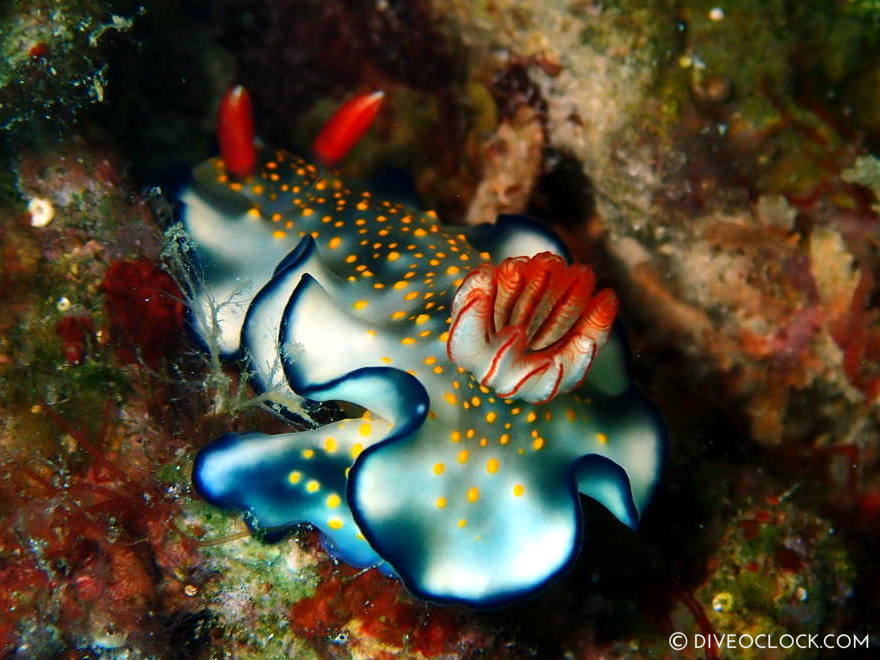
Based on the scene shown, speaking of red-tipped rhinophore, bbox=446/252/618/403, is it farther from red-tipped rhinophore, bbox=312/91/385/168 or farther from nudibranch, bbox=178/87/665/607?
red-tipped rhinophore, bbox=312/91/385/168

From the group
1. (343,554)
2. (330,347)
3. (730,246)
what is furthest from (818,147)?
(343,554)

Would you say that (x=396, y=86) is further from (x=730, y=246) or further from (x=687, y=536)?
(x=687, y=536)

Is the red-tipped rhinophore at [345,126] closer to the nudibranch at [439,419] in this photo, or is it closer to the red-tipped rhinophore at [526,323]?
the nudibranch at [439,419]

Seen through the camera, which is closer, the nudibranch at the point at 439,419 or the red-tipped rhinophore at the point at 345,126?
the nudibranch at the point at 439,419

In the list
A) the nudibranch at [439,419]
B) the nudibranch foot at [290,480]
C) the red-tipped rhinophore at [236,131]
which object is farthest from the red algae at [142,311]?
the red-tipped rhinophore at [236,131]

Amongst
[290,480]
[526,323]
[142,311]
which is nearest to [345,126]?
[142,311]

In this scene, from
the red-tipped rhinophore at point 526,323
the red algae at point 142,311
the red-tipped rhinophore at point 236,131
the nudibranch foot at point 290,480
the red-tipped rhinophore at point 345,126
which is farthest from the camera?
the red-tipped rhinophore at point 345,126

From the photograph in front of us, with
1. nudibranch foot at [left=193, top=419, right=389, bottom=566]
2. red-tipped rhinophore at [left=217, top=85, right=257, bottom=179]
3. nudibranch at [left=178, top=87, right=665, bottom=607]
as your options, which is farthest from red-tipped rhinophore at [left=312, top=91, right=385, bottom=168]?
nudibranch foot at [left=193, top=419, right=389, bottom=566]
